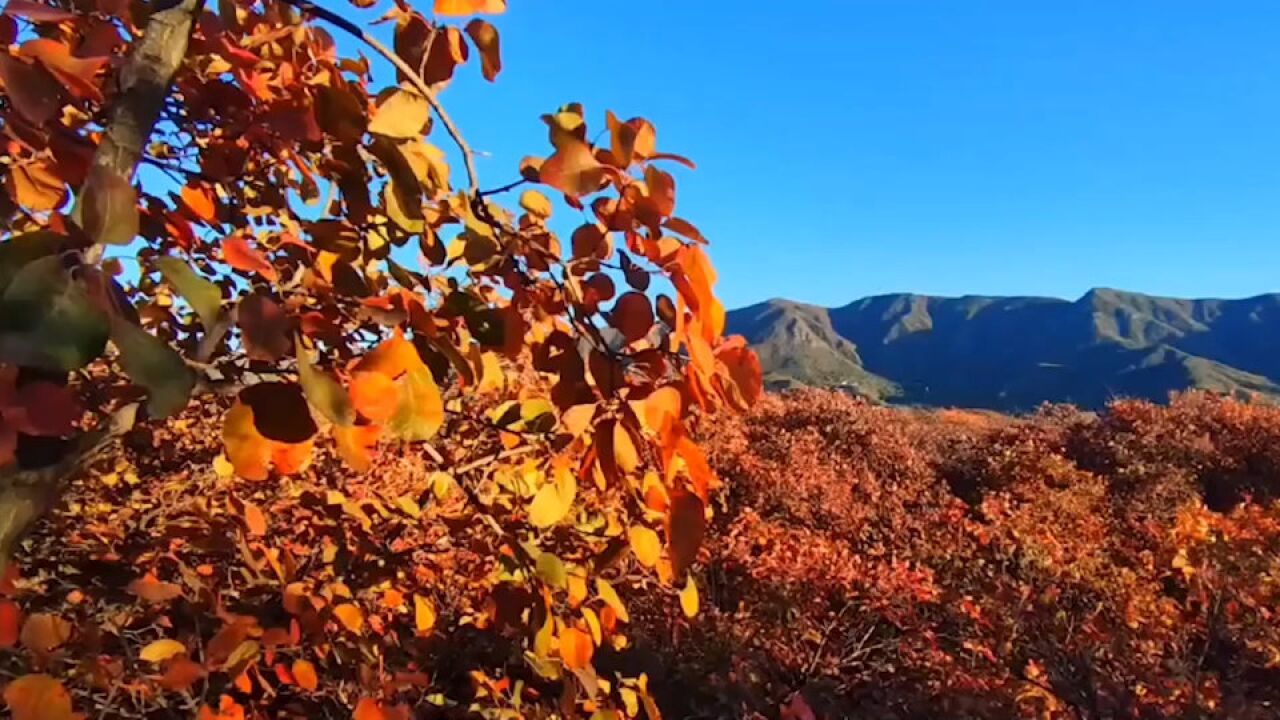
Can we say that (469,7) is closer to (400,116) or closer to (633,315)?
(400,116)

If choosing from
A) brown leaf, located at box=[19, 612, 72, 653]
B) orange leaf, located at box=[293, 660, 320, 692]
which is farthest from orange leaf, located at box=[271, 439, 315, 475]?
orange leaf, located at box=[293, 660, 320, 692]


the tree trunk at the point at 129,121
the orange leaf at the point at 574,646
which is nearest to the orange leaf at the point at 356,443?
the tree trunk at the point at 129,121

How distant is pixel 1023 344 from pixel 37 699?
97.2 meters

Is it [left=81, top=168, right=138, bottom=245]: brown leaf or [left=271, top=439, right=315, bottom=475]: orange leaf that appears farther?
[left=271, top=439, right=315, bottom=475]: orange leaf

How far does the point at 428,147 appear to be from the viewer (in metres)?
0.97

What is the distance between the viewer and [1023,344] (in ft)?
296

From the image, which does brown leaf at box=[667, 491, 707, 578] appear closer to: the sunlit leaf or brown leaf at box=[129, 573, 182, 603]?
the sunlit leaf

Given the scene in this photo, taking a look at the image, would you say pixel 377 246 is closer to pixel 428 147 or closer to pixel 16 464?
pixel 428 147

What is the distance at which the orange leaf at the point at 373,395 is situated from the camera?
2.10ft

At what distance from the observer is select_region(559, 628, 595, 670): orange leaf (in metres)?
1.23

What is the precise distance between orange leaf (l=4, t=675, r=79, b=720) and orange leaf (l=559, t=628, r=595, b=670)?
1.87ft

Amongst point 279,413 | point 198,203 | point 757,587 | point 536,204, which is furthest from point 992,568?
point 279,413

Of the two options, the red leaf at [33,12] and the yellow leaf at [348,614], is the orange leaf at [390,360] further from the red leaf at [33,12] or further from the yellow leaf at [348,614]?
the yellow leaf at [348,614]

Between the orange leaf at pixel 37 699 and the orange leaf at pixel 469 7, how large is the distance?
717 millimetres
